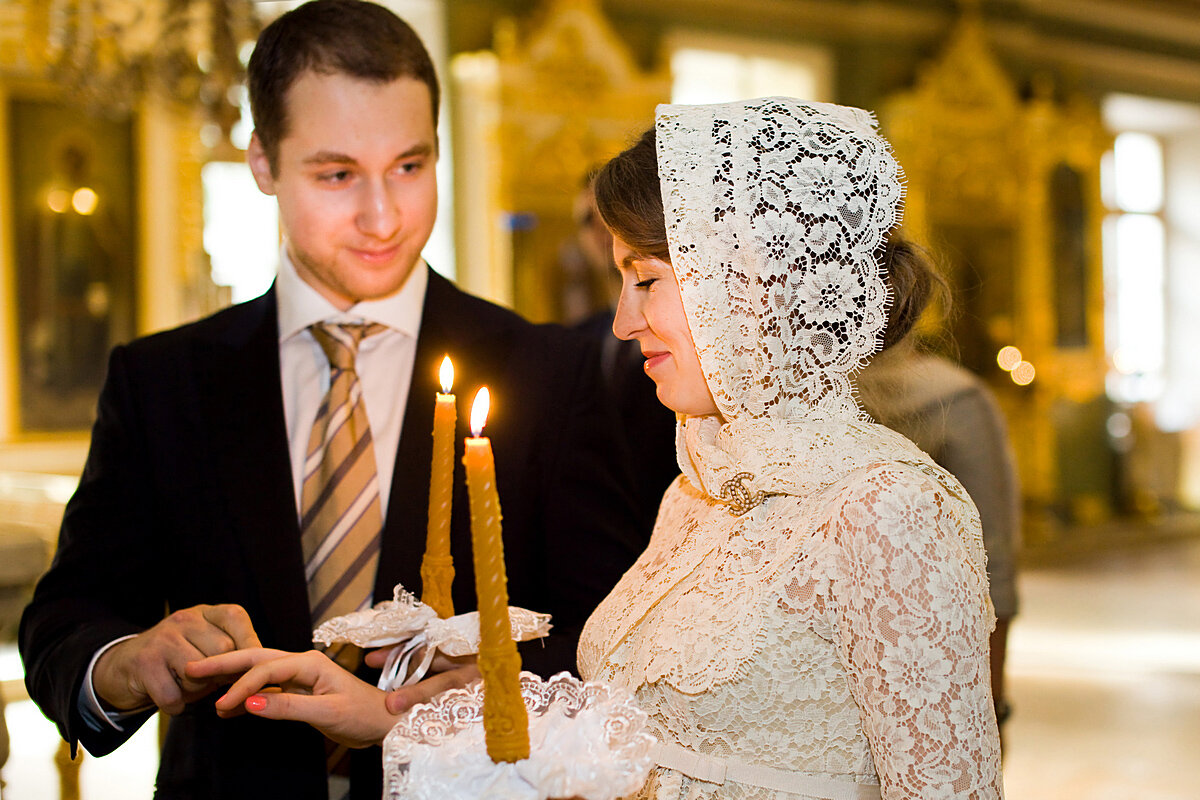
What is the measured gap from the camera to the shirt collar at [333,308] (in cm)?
222

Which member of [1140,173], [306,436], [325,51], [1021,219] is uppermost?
[1140,173]

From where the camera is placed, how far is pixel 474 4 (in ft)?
35.0

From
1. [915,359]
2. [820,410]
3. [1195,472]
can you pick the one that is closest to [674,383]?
[820,410]

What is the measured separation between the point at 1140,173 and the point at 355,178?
1682 cm

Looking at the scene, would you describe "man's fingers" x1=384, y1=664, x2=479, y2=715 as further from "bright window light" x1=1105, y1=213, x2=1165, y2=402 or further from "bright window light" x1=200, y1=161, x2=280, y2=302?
"bright window light" x1=1105, y1=213, x2=1165, y2=402

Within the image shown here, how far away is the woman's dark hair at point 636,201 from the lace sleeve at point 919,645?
0.52 meters

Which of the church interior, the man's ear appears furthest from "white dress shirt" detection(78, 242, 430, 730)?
the church interior

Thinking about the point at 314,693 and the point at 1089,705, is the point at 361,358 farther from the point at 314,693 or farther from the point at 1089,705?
the point at 1089,705

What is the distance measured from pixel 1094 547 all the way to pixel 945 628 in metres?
13.3

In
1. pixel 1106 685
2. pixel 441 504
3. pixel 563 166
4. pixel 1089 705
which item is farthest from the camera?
pixel 563 166

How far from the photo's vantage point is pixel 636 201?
6.02 feet

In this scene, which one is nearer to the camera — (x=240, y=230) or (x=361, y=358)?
(x=361, y=358)

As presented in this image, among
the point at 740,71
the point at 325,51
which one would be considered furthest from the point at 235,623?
the point at 740,71

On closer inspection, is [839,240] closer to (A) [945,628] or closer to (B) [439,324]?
(A) [945,628]
